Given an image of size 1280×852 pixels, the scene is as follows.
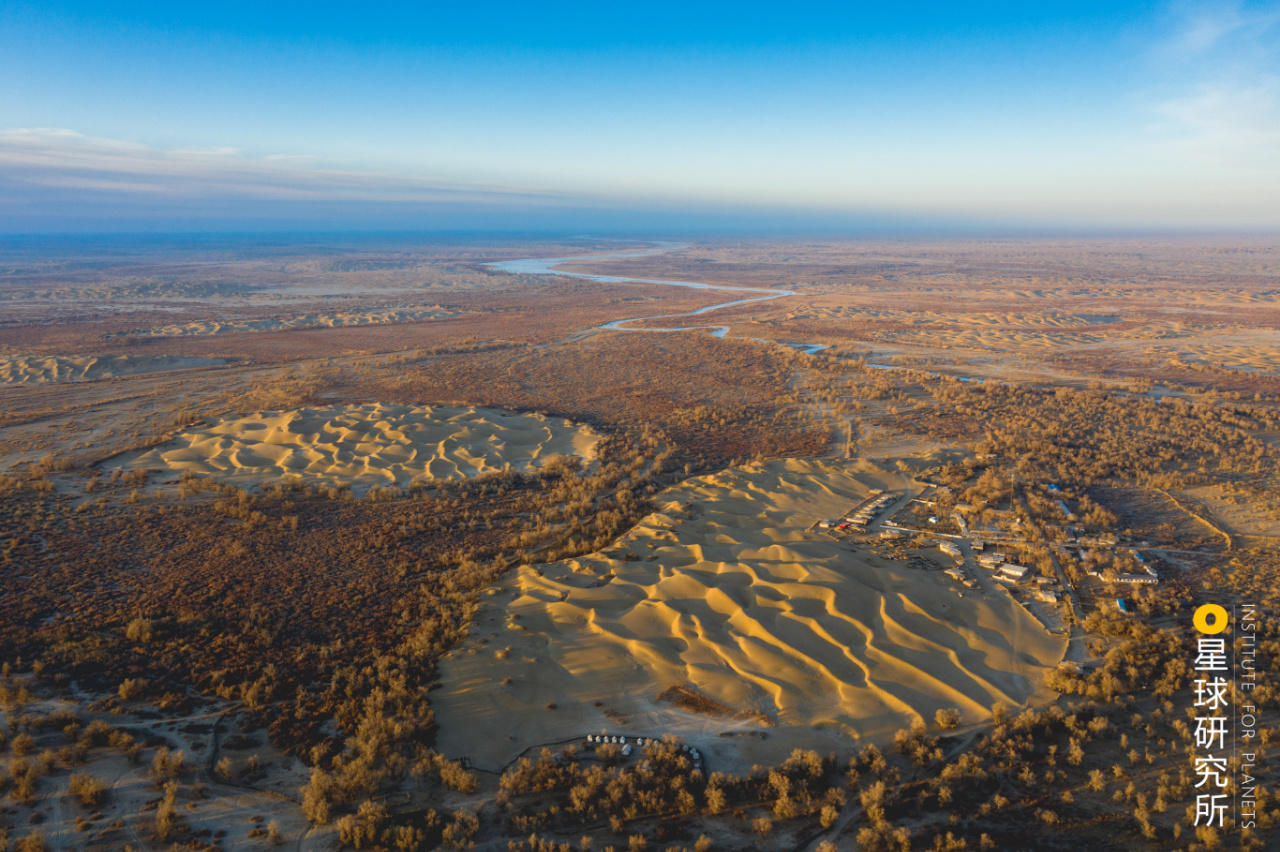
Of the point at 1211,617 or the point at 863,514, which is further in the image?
the point at 863,514

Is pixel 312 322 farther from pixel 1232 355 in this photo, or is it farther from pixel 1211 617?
pixel 1232 355

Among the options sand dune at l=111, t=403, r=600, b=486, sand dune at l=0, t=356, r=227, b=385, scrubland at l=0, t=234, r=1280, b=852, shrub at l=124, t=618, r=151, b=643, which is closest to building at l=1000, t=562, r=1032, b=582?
scrubland at l=0, t=234, r=1280, b=852

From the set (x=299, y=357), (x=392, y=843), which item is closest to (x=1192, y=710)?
(x=392, y=843)

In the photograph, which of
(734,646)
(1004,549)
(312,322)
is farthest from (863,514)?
(312,322)

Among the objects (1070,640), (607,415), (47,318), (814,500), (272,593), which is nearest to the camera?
(1070,640)

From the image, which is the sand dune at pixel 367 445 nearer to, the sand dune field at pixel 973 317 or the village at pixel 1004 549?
the village at pixel 1004 549

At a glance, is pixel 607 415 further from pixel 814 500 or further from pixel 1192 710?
pixel 1192 710

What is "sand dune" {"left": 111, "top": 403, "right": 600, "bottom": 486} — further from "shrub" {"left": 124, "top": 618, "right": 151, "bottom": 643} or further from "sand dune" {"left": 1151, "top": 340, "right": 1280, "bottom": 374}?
"sand dune" {"left": 1151, "top": 340, "right": 1280, "bottom": 374}
